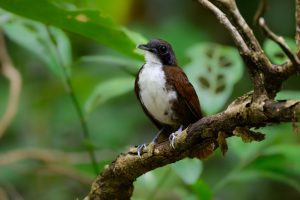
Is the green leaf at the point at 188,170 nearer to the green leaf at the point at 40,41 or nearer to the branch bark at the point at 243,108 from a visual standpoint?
the branch bark at the point at 243,108

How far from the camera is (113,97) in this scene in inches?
232

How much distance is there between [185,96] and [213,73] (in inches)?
20.4

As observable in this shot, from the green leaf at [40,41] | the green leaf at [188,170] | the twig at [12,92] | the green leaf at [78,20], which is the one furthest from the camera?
the twig at [12,92]

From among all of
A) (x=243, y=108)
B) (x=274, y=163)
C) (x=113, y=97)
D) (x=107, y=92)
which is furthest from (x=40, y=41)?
(x=113, y=97)

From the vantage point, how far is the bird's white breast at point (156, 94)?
136 inches

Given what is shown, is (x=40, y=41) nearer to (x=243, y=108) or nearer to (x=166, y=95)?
(x=166, y=95)

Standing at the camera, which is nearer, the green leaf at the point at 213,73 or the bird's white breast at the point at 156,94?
the bird's white breast at the point at 156,94

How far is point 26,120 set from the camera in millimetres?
5727

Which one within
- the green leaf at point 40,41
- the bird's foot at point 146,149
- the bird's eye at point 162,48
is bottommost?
the bird's foot at point 146,149

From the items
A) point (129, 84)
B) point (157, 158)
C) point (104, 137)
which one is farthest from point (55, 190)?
point (157, 158)

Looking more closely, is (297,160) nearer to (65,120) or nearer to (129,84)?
(129,84)

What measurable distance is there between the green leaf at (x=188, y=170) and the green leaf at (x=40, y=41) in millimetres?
974

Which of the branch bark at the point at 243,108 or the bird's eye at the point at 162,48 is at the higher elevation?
the bird's eye at the point at 162,48

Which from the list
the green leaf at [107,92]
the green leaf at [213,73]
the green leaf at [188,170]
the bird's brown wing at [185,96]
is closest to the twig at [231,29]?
the green leaf at [188,170]
